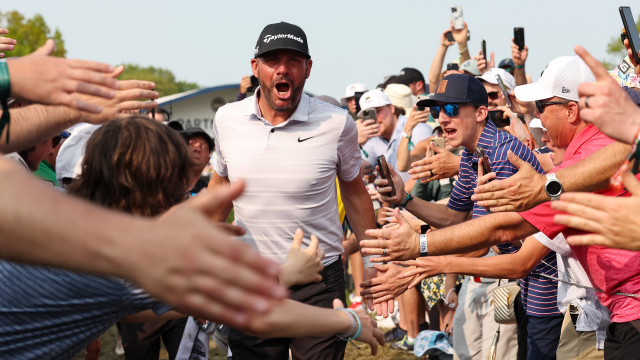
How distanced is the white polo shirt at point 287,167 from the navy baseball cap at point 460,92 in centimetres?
107

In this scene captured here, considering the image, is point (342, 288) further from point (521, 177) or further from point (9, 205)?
point (9, 205)

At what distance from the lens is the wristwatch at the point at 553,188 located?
3924 millimetres

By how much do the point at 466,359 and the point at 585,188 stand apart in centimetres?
342

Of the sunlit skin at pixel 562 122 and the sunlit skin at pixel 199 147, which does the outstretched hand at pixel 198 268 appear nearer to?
the sunlit skin at pixel 562 122

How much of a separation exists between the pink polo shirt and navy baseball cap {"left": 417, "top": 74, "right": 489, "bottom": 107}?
1.65 meters

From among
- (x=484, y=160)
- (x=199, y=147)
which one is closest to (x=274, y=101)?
(x=484, y=160)

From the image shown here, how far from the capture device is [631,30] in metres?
4.66

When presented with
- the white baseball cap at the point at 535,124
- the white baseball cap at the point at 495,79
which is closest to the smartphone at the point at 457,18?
the white baseball cap at the point at 495,79

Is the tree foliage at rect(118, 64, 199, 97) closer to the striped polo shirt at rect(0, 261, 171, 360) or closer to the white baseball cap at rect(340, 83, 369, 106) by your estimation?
the white baseball cap at rect(340, 83, 369, 106)

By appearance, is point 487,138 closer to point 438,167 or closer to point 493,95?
point 438,167

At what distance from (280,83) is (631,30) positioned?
8.14 feet

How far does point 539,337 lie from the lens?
5.72 m

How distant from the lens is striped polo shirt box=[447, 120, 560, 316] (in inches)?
212

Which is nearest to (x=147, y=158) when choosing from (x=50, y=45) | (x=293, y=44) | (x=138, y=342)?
(x=50, y=45)
